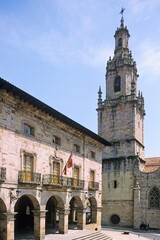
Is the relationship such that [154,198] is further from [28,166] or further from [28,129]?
[28,129]

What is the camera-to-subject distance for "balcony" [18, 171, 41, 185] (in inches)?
736

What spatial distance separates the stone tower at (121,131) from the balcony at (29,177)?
21.1 meters

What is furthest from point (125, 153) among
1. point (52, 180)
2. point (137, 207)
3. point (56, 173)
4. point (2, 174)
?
point (2, 174)

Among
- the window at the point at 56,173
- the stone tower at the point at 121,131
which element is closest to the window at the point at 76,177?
the window at the point at 56,173

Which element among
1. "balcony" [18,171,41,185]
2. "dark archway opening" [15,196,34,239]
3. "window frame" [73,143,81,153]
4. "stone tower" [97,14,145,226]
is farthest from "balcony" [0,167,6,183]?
"stone tower" [97,14,145,226]

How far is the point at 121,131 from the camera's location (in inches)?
1592

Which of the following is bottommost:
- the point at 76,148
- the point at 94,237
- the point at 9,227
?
the point at 94,237

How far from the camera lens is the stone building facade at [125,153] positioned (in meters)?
36.6

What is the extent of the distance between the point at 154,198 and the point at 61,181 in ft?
61.3

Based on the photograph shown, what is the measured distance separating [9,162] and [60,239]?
7581 mm

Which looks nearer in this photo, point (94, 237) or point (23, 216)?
point (94, 237)

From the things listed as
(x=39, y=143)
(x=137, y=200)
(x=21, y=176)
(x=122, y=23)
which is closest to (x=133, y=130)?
(x=137, y=200)

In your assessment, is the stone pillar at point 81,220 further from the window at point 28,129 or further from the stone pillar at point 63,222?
the window at point 28,129

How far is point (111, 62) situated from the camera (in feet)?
145
